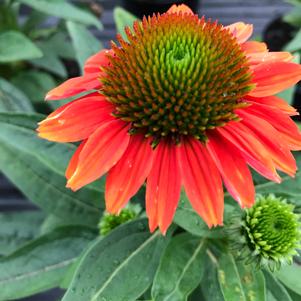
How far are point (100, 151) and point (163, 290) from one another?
8.2 inches

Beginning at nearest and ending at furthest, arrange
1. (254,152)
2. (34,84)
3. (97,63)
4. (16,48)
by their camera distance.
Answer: (254,152) → (97,63) → (16,48) → (34,84)

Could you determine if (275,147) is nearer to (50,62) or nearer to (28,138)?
(28,138)

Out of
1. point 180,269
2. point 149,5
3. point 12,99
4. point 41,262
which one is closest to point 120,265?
A: point 180,269

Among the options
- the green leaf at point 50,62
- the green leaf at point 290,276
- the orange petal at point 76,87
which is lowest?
the green leaf at point 290,276

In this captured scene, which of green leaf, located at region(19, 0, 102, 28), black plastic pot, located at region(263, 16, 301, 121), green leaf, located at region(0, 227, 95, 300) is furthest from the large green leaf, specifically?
black plastic pot, located at region(263, 16, 301, 121)

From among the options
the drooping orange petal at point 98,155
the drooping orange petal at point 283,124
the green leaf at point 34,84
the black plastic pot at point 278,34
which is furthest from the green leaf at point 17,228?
the black plastic pot at point 278,34

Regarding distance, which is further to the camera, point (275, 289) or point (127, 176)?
point (275, 289)

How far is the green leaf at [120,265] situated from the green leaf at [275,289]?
0.50 ft

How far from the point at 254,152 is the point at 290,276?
10.0 inches

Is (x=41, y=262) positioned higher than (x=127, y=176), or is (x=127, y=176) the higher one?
(x=127, y=176)

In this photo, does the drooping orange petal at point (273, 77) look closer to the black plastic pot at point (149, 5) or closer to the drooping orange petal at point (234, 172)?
the drooping orange petal at point (234, 172)

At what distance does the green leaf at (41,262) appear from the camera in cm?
76

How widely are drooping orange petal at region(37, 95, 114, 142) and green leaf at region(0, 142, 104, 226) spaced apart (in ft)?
0.85

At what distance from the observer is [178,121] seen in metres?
0.57
